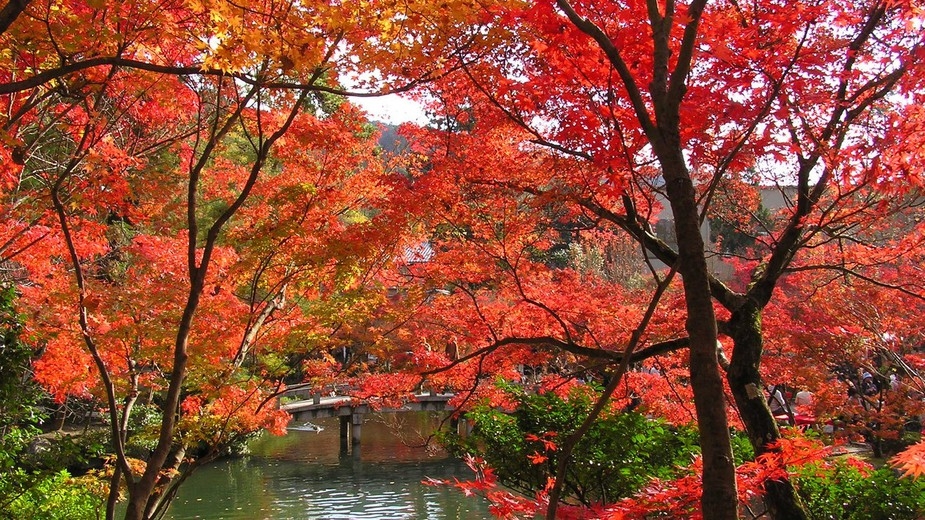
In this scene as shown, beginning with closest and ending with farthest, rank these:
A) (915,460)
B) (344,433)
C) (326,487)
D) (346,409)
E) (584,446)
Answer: (915,460) < (584,446) < (326,487) < (346,409) < (344,433)

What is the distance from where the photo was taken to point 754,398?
15.9 feet

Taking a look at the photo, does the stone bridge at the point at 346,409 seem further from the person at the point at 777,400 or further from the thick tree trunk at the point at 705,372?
the thick tree trunk at the point at 705,372

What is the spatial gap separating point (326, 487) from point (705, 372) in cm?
1378

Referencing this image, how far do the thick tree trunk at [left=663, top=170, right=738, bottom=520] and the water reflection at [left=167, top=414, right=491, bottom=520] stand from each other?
1046cm

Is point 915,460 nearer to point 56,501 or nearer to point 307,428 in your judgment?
point 56,501

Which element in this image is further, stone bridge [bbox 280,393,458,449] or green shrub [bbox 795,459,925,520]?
stone bridge [bbox 280,393,458,449]

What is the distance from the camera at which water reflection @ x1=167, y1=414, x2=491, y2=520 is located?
12711 millimetres

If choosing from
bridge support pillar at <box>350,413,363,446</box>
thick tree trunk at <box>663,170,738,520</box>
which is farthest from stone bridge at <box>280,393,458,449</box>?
thick tree trunk at <box>663,170,738,520</box>

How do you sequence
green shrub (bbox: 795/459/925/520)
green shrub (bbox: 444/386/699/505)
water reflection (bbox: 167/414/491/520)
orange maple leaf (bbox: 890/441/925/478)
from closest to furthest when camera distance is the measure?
orange maple leaf (bbox: 890/441/925/478) < green shrub (bbox: 795/459/925/520) < green shrub (bbox: 444/386/699/505) < water reflection (bbox: 167/414/491/520)

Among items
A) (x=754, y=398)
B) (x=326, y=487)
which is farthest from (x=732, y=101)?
(x=326, y=487)

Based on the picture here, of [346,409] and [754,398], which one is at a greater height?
[754,398]

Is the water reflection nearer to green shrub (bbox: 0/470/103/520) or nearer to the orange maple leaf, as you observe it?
green shrub (bbox: 0/470/103/520)

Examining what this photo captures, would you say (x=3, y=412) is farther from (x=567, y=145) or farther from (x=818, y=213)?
(x=818, y=213)

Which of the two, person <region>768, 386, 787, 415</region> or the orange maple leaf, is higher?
the orange maple leaf
